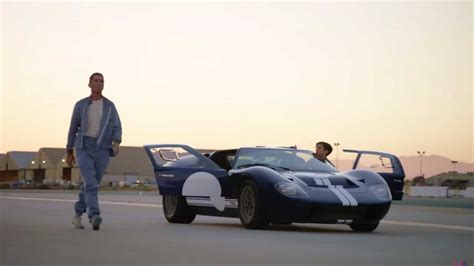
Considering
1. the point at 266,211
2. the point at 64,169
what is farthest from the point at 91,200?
the point at 64,169

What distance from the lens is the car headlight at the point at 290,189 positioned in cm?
1216

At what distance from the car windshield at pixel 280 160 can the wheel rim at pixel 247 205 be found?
0.67 metres

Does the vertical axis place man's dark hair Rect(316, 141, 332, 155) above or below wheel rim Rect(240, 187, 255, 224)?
above

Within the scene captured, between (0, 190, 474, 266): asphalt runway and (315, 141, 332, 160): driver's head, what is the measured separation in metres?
1.14

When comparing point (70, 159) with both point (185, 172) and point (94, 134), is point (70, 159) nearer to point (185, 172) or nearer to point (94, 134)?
point (94, 134)

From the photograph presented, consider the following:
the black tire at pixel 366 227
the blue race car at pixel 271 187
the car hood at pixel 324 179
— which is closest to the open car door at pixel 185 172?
the blue race car at pixel 271 187

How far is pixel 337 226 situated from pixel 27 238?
5985mm

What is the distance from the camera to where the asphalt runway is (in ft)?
25.5

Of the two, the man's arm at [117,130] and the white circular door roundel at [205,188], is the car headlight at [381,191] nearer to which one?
the white circular door roundel at [205,188]

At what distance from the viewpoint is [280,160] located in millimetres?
13469

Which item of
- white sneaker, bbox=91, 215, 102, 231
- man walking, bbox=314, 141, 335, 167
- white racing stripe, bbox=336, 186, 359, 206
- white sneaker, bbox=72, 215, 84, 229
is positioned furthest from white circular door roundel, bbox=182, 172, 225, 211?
white sneaker, bbox=91, 215, 102, 231

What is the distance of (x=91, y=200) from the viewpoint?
11445 millimetres

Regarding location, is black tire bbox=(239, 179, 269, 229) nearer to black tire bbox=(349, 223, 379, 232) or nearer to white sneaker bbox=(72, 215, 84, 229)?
black tire bbox=(349, 223, 379, 232)

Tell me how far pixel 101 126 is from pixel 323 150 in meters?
3.97
